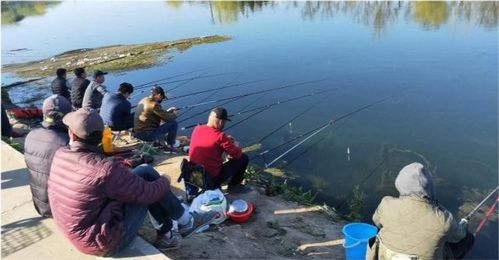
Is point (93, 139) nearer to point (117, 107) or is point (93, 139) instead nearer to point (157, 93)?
point (157, 93)

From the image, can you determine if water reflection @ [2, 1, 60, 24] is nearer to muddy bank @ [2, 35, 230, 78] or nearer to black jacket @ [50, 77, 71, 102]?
muddy bank @ [2, 35, 230, 78]

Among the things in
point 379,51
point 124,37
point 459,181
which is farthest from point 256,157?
point 124,37

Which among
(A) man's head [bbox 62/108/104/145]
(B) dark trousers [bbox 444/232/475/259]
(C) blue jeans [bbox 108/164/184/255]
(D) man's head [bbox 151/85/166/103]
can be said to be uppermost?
(A) man's head [bbox 62/108/104/145]

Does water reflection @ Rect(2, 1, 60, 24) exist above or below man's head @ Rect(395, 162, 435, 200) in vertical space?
above

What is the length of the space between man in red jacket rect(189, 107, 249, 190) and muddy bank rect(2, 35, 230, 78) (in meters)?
11.6

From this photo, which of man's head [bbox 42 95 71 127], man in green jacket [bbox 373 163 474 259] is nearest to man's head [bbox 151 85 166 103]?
man's head [bbox 42 95 71 127]

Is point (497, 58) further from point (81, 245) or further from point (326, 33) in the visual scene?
point (81, 245)

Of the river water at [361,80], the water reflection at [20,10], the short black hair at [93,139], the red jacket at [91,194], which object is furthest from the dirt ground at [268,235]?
the water reflection at [20,10]

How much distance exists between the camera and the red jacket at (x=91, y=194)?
3.16 m

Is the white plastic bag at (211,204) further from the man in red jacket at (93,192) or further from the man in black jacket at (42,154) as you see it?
the man in black jacket at (42,154)

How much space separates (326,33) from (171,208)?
1612cm

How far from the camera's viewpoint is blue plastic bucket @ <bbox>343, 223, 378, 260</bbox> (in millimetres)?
4246

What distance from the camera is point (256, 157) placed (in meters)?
8.06

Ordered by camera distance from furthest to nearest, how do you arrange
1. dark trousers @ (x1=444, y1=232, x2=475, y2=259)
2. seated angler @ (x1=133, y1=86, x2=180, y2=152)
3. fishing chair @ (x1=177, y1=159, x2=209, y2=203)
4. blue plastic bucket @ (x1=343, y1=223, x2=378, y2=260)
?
seated angler @ (x1=133, y1=86, x2=180, y2=152) < fishing chair @ (x1=177, y1=159, x2=209, y2=203) < blue plastic bucket @ (x1=343, y1=223, x2=378, y2=260) < dark trousers @ (x1=444, y1=232, x2=475, y2=259)
